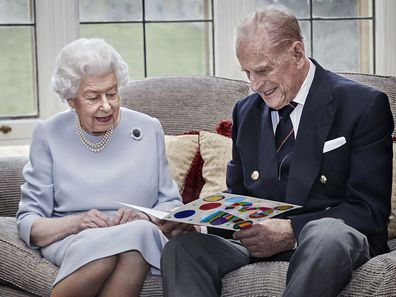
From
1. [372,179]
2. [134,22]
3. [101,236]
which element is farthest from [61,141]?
[134,22]

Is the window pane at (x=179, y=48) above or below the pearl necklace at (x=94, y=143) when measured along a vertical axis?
above

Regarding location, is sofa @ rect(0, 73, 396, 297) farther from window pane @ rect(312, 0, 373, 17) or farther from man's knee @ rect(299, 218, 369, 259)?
window pane @ rect(312, 0, 373, 17)

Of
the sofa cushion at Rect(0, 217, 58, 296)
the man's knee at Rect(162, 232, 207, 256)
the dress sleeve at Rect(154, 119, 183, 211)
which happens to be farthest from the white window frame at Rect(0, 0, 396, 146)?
the man's knee at Rect(162, 232, 207, 256)

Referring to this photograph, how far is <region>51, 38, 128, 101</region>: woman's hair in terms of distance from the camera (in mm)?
2848

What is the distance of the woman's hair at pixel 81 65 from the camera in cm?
285

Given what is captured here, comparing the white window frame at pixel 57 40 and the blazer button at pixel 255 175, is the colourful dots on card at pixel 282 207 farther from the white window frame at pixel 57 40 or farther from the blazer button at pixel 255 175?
the white window frame at pixel 57 40

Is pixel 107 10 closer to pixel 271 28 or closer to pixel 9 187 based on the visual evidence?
pixel 9 187

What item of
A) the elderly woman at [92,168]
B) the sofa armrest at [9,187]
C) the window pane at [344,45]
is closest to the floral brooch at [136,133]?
the elderly woman at [92,168]

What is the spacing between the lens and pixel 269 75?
2.61 meters

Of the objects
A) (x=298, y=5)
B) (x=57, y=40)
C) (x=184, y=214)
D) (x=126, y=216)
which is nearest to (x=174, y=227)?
(x=126, y=216)

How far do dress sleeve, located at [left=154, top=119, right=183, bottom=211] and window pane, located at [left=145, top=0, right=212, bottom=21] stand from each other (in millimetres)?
1279

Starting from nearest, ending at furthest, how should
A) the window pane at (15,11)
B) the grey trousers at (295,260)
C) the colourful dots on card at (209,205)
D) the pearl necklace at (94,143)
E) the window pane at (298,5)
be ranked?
the grey trousers at (295,260) → the colourful dots on card at (209,205) → the pearl necklace at (94,143) → the window pane at (15,11) → the window pane at (298,5)

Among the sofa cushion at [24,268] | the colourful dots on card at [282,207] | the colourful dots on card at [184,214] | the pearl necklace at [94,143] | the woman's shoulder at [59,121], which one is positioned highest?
the woman's shoulder at [59,121]

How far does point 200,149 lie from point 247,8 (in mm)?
1143
